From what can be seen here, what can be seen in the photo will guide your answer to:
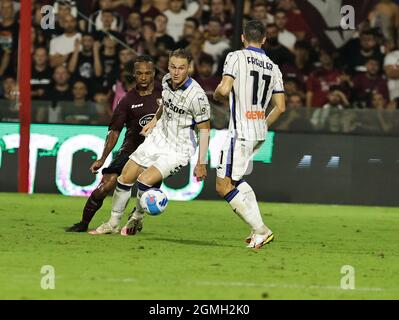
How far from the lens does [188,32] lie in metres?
20.3

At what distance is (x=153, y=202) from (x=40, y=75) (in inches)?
330

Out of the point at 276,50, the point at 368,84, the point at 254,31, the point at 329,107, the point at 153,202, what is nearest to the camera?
the point at 254,31

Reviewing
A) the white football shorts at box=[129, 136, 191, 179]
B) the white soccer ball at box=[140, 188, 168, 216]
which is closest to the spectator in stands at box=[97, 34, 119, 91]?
the white football shorts at box=[129, 136, 191, 179]

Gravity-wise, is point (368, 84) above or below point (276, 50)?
below

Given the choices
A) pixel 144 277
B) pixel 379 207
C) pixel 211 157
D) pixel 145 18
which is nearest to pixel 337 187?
pixel 379 207

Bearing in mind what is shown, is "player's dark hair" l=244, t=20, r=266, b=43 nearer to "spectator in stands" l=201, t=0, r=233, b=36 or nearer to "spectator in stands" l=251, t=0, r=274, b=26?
"spectator in stands" l=251, t=0, r=274, b=26

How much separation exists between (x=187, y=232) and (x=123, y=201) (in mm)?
1209

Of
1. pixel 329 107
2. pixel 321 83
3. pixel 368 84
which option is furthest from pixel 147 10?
pixel 368 84

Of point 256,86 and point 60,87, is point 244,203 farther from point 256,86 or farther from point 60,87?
point 60,87

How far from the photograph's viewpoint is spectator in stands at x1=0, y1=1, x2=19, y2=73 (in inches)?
813

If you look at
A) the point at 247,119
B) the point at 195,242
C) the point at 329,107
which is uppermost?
the point at 247,119

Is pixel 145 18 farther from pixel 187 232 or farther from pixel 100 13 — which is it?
pixel 187 232

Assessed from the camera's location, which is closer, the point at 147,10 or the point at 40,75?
the point at 40,75

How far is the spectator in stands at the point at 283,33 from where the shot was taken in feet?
66.7
